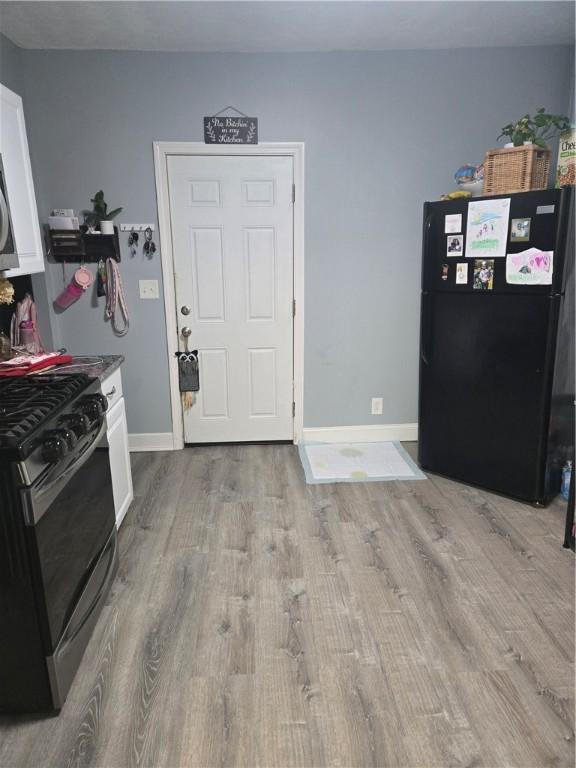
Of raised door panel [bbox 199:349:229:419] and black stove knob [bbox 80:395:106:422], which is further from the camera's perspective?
raised door panel [bbox 199:349:229:419]

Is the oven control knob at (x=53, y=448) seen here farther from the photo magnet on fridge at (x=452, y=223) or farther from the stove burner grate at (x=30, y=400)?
the photo magnet on fridge at (x=452, y=223)

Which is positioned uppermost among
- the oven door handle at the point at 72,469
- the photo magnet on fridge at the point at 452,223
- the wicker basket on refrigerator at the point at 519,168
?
the wicker basket on refrigerator at the point at 519,168

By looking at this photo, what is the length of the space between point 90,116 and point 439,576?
10.9 ft

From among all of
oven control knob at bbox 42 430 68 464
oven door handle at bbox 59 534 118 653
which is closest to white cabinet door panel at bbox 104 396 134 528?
oven door handle at bbox 59 534 118 653

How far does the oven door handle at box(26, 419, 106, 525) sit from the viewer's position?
1.54m

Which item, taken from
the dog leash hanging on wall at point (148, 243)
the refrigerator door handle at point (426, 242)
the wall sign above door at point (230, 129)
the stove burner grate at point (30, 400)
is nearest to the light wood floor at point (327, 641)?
the stove burner grate at point (30, 400)

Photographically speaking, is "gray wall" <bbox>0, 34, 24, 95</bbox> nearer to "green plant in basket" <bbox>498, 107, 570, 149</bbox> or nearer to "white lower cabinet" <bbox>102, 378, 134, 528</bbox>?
"white lower cabinet" <bbox>102, 378, 134, 528</bbox>

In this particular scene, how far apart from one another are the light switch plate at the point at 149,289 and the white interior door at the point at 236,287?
0.15 meters

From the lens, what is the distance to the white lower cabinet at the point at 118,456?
8.35 ft

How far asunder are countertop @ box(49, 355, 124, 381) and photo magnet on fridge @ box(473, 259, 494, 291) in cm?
201

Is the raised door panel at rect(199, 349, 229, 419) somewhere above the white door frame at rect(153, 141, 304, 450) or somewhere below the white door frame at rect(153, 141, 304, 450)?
below

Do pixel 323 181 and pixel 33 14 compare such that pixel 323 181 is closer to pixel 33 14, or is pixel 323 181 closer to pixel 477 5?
pixel 477 5

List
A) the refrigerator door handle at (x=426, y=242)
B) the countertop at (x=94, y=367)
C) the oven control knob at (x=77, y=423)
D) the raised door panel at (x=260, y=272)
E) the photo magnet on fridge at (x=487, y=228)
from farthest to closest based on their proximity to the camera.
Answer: the raised door panel at (x=260, y=272) < the refrigerator door handle at (x=426, y=242) < the photo magnet on fridge at (x=487, y=228) < the countertop at (x=94, y=367) < the oven control knob at (x=77, y=423)

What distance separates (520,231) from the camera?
2.74m
